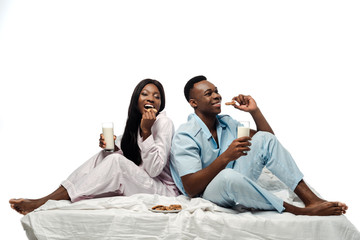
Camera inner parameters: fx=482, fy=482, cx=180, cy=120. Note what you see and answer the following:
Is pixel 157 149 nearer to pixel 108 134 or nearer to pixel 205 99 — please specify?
pixel 108 134

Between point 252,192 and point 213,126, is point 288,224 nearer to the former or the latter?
point 252,192

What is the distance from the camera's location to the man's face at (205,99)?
389 centimetres

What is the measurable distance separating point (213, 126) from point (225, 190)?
0.87 meters

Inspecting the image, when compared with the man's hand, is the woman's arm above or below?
below

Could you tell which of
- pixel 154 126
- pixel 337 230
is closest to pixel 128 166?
pixel 154 126

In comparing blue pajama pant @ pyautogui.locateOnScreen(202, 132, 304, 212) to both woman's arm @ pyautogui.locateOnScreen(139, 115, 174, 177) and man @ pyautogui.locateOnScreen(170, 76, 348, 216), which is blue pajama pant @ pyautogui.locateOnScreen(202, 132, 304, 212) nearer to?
man @ pyautogui.locateOnScreen(170, 76, 348, 216)

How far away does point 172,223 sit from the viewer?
10.4 ft

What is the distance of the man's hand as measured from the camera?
4020mm

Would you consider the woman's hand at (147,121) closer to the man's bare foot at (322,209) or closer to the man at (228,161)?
the man at (228,161)

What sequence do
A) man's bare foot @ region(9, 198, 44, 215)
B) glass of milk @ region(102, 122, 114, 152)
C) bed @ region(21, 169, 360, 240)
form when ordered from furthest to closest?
glass of milk @ region(102, 122, 114, 152) → man's bare foot @ region(9, 198, 44, 215) → bed @ region(21, 169, 360, 240)

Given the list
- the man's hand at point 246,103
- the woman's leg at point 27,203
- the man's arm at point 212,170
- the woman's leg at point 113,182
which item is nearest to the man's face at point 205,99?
the man's hand at point 246,103

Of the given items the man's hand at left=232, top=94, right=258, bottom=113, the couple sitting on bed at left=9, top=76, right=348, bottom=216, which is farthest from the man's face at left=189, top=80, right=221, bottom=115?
the man's hand at left=232, top=94, right=258, bottom=113

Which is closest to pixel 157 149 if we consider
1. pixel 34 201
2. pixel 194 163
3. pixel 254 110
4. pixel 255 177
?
pixel 194 163

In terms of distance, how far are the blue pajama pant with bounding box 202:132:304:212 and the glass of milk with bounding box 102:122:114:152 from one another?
0.91 meters
